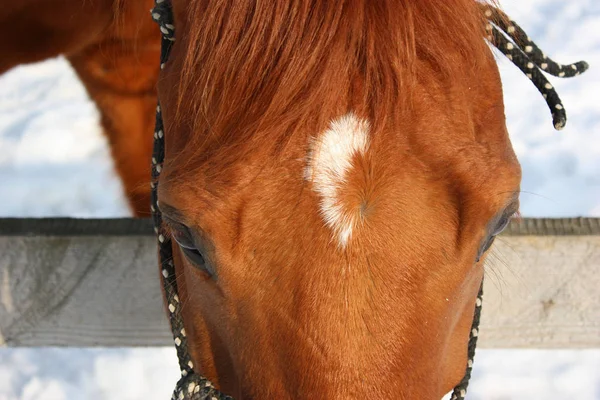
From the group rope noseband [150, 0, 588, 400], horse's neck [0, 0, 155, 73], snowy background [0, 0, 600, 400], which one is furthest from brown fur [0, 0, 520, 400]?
snowy background [0, 0, 600, 400]

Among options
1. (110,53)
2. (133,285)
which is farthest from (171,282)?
(110,53)

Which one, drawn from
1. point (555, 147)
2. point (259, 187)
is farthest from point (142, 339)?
point (555, 147)

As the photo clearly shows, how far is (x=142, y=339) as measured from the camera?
181cm

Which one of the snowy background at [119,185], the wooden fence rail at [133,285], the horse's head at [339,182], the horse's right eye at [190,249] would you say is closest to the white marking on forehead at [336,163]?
the horse's head at [339,182]

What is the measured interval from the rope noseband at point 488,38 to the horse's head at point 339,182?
0.15 meters

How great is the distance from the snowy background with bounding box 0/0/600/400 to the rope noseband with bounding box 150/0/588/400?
0.88 metres

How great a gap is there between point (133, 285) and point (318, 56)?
1.05 metres

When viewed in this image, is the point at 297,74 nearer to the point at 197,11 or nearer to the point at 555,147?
the point at 197,11

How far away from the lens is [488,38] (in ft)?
3.44

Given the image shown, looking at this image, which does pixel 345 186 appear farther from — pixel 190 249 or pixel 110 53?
pixel 110 53

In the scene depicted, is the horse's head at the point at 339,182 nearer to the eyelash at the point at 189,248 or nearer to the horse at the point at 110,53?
the eyelash at the point at 189,248

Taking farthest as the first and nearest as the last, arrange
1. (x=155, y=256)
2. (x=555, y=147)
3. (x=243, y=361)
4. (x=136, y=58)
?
(x=555, y=147) → (x=136, y=58) → (x=155, y=256) → (x=243, y=361)

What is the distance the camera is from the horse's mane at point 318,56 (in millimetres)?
908

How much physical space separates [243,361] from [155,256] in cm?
79
